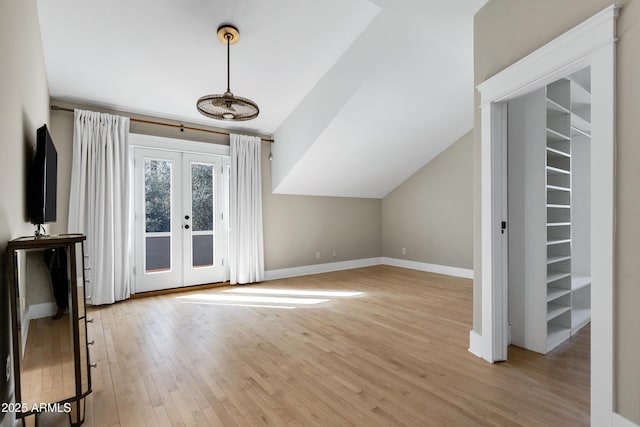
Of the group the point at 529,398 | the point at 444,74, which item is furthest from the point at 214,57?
the point at 529,398

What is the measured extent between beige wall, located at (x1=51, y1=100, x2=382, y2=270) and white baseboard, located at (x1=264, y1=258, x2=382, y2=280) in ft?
0.26

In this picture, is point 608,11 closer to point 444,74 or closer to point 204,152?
point 444,74

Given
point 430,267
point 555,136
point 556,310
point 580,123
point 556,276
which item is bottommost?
point 430,267

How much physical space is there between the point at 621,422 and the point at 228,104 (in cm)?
342

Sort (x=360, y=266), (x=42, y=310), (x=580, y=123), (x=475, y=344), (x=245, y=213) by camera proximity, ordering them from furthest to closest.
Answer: (x=360, y=266) < (x=245, y=213) < (x=580, y=123) < (x=475, y=344) < (x=42, y=310)

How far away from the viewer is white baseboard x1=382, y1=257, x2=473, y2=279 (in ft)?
18.8

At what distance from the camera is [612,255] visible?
1593 mm

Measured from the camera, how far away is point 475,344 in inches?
104

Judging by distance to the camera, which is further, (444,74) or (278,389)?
(444,74)

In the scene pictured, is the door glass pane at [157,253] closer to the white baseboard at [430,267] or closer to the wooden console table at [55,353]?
the wooden console table at [55,353]

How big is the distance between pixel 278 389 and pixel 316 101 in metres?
3.78

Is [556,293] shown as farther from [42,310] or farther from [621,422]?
[42,310]

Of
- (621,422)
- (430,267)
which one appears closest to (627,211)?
(621,422)

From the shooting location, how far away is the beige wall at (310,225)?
573 centimetres
